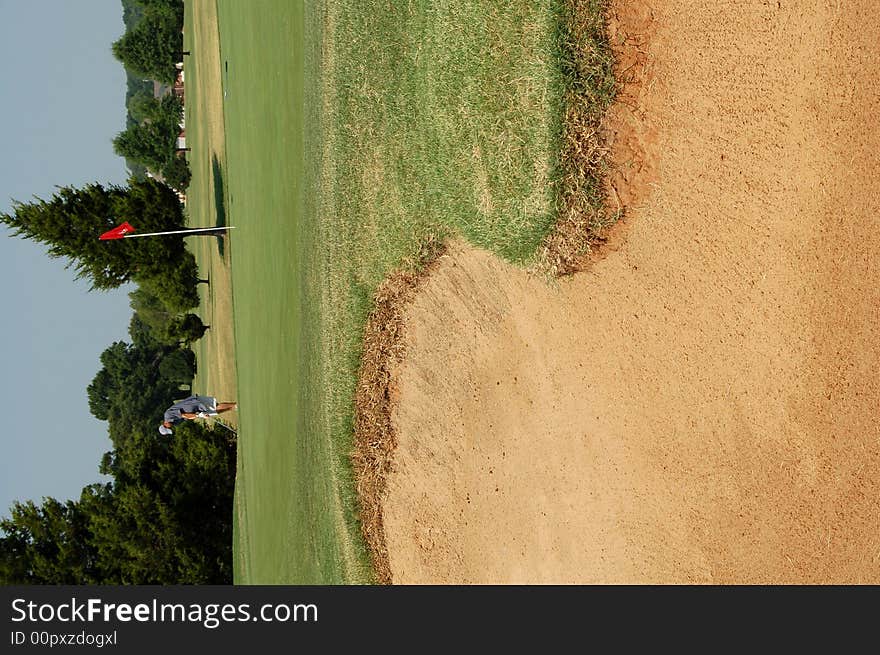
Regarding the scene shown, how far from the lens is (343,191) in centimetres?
1509

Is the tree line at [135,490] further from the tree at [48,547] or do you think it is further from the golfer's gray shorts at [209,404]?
the golfer's gray shorts at [209,404]

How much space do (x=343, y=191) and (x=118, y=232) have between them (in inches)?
736

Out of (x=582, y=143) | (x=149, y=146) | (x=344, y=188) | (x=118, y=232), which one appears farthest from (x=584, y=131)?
(x=149, y=146)

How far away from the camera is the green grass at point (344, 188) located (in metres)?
10.1

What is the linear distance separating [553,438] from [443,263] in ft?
10.6

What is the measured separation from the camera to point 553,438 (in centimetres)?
973

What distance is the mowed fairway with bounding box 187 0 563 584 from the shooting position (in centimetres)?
1023

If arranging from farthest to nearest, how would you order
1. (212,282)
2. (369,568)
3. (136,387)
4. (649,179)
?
(136,387) → (212,282) → (369,568) → (649,179)

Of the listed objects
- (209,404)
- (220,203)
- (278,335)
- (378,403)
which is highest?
(220,203)

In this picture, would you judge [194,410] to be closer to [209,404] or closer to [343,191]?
[209,404]

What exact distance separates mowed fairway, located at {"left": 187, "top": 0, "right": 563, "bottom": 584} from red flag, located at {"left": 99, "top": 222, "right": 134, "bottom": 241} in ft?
24.1

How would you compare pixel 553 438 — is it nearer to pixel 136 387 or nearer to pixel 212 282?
pixel 212 282

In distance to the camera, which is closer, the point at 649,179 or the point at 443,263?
the point at 649,179
